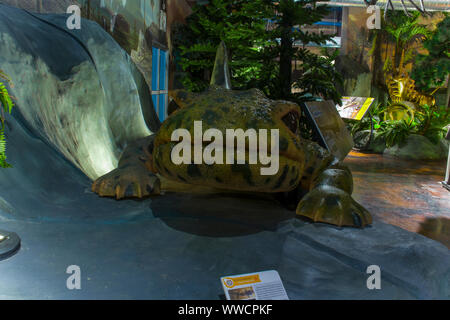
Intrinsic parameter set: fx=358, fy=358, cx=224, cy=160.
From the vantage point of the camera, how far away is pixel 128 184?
213 centimetres

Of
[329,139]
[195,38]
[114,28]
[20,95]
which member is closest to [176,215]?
[20,95]

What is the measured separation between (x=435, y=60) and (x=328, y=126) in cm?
1087

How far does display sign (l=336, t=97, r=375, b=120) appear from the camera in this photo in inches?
350

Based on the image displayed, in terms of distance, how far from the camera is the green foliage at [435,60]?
1152 cm

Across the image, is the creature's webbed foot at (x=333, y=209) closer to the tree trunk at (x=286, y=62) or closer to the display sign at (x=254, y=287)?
the display sign at (x=254, y=287)

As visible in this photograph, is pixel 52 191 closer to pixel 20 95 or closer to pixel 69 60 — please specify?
pixel 20 95

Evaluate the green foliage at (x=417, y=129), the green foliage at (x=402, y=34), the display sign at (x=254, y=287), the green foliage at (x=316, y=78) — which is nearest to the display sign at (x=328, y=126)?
the green foliage at (x=316, y=78)

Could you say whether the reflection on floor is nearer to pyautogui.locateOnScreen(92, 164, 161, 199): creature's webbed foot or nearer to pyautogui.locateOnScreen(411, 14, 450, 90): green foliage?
pyautogui.locateOnScreen(92, 164, 161, 199): creature's webbed foot

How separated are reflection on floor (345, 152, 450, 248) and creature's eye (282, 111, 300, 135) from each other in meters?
2.13

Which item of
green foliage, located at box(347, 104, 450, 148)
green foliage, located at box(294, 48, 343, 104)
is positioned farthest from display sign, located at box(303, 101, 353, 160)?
green foliage, located at box(347, 104, 450, 148)

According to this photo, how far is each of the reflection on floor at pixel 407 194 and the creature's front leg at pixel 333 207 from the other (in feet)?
5.58

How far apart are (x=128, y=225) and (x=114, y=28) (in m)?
3.19

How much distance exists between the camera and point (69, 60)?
259 centimetres

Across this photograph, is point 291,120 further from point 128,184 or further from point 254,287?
point 128,184
